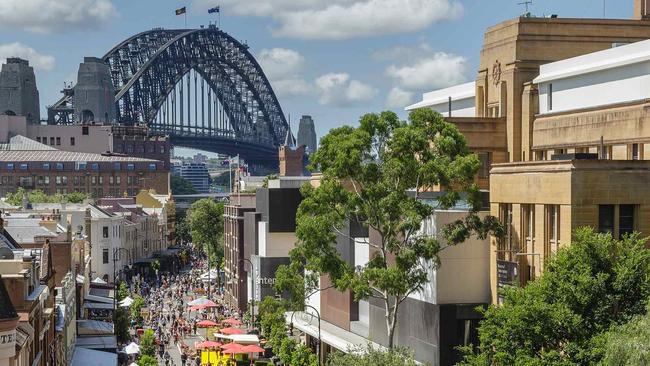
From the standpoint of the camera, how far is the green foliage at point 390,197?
54.1 metres

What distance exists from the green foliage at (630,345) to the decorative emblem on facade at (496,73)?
3019 centimetres

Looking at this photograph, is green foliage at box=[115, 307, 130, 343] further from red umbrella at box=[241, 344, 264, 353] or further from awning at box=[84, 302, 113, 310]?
red umbrella at box=[241, 344, 264, 353]

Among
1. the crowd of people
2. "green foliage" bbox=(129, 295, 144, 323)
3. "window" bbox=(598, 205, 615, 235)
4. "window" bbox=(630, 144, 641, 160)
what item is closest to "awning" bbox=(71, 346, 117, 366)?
the crowd of people

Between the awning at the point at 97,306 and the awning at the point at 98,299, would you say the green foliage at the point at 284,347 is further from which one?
the awning at the point at 98,299

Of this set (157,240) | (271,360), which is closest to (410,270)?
(271,360)

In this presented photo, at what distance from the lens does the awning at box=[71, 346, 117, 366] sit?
6606 centimetres

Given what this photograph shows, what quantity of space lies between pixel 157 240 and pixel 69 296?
411 feet

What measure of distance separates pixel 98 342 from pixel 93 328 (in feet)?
9.28

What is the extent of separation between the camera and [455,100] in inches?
3108

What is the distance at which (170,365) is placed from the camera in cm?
8306

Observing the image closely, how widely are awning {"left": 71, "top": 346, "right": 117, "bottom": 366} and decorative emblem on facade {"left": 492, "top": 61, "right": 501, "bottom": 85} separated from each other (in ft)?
76.2

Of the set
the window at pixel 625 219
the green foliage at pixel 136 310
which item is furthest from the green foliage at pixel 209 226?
the window at pixel 625 219

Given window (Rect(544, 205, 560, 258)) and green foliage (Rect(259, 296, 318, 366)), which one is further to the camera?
green foliage (Rect(259, 296, 318, 366))

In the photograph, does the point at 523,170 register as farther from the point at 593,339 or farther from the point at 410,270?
the point at 593,339
